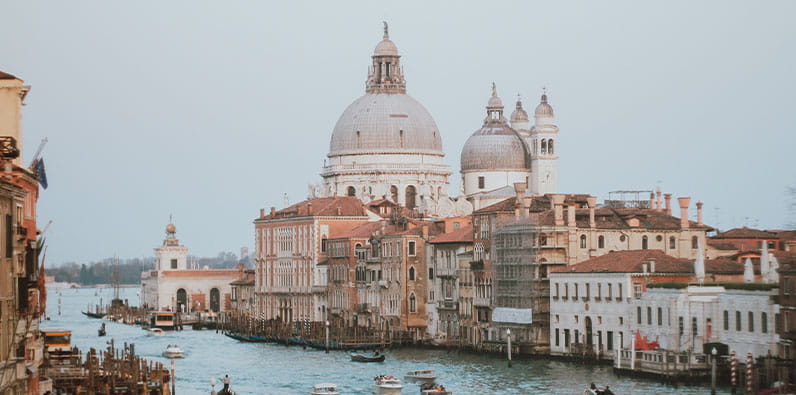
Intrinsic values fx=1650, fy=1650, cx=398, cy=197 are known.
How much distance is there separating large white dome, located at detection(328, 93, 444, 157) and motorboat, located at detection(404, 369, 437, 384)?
167ft

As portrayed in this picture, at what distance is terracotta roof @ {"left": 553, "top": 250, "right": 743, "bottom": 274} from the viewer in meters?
51.0

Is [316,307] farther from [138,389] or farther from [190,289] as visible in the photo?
[138,389]

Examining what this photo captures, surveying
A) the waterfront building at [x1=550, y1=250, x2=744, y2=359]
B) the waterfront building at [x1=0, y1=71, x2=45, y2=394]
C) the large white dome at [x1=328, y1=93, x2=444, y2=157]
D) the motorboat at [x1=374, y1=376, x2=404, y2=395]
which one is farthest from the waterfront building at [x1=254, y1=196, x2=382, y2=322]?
the waterfront building at [x1=0, y1=71, x2=45, y2=394]

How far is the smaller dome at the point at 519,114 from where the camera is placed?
98250mm

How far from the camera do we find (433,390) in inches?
1714

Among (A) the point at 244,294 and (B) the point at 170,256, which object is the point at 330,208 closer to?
(A) the point at 244,294

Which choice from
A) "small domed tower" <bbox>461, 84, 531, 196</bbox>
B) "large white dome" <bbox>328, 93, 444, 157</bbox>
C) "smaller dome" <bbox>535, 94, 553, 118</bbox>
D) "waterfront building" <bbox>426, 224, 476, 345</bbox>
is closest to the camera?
"waterfront building" <bbox>426, 224, 476, 345</bbox>

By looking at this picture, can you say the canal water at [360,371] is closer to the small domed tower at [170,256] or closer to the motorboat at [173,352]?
the motorboat at [173,352]

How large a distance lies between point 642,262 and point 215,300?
67035mm

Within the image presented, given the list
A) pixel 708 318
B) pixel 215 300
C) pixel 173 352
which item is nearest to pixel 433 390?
Answer: pixel 708 318

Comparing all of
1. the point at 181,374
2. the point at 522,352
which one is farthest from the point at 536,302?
the point at 181,374

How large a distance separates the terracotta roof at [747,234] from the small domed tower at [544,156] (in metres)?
23.9

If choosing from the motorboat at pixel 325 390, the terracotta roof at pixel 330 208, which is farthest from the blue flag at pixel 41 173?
the terracotta roof at pixel 330 208

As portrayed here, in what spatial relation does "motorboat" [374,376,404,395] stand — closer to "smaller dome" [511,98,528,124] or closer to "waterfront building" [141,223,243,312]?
"smaller dome" [511,98,528,124]
